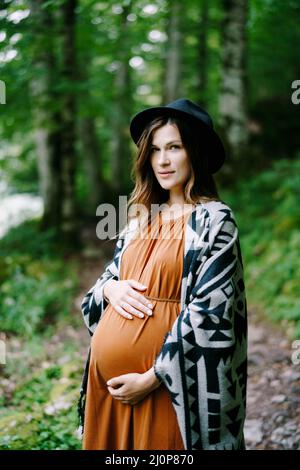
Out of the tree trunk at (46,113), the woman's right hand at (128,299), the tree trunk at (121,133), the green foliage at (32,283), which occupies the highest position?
the tree trunk at (121,133)

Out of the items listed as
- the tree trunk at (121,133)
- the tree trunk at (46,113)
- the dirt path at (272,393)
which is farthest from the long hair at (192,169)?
the tree trunk at (121,133)

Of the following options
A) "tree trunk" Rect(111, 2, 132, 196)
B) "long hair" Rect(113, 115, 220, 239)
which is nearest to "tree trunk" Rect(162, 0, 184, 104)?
"tree trunk" Rect(111, 2, 132, 196)

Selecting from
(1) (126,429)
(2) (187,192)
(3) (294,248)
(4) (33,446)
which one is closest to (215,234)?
(2) (187,192)

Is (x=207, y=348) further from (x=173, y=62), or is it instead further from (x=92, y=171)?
(x=92, y=171)

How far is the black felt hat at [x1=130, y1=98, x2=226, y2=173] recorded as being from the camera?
94.7 inches

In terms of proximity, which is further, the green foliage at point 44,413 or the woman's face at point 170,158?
the green foliage at point 44,413

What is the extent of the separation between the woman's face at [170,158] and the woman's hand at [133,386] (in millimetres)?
1002

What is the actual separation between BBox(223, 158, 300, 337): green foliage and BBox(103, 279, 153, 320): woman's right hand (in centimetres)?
321

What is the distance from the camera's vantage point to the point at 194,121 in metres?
2.44

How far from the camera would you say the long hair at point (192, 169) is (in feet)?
8.04

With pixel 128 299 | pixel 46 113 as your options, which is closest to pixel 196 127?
pixel 128 299

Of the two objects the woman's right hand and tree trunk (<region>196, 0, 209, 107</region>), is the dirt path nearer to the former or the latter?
the woman's right hand

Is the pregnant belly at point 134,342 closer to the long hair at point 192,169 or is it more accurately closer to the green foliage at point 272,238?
the long hair at point 192,169

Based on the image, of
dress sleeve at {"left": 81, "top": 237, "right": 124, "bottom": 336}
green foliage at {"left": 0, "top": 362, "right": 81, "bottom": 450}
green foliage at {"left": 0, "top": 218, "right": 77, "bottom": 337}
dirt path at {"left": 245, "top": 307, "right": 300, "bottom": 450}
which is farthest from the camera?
green foliage at {"left": 0, "top": 218, "right": 77, "bottom": 337}
